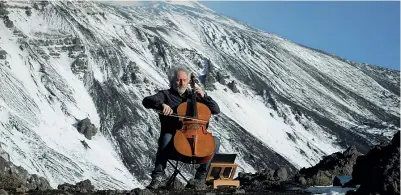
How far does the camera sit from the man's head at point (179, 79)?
32.0ft

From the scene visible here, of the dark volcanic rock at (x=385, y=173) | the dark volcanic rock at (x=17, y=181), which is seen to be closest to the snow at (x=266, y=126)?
the dark volcanic rock at (x=17, y=181)

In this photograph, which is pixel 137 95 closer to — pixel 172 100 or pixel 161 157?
pixel 161 157

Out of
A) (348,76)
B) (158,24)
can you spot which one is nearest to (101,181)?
(158,24)

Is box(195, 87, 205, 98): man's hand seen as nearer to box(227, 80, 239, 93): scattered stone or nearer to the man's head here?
the man's head

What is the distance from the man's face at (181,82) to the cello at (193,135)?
0.72 ft

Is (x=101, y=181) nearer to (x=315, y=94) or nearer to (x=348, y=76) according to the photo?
(x=315, y=94)

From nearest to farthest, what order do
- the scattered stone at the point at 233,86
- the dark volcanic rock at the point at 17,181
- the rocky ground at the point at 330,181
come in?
the rocky ground at the point at 330,181, the dark volcanic rock at the point at 17,181, the scattered stone at the point at 233,86

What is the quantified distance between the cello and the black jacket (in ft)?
0.61

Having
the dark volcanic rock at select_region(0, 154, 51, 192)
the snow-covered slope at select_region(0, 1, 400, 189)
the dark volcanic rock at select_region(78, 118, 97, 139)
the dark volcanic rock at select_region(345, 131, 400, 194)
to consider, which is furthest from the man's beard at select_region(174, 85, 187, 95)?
the dark volcanic rock at select_region(78, 118, 97, 139)

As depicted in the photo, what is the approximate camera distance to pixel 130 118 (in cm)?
7438

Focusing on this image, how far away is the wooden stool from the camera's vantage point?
1080cm

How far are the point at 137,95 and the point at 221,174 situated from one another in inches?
2784

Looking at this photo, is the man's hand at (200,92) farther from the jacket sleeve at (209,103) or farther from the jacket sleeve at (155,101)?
the jacket sleeve at (155,101)

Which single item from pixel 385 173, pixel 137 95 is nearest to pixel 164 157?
pixel 385 173
